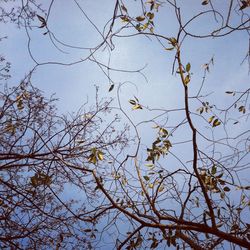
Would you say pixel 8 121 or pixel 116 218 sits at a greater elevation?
pixel 8 121

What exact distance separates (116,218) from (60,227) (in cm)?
217

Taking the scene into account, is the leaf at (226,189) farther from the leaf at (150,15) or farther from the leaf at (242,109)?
the leaf at (150,15)

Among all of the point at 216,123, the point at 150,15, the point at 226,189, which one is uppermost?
the point at 150,15

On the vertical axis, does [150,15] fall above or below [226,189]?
above

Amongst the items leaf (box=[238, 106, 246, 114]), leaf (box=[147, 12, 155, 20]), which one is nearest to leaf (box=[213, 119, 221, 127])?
leaf (box=[238, 106, 246, 114])

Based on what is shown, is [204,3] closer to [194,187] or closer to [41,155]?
[194,187]

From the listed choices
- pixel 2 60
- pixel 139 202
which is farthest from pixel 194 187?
pixel 2 60

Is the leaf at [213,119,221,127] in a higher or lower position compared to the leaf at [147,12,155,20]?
lower

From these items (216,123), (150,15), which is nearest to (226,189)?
(216,123)

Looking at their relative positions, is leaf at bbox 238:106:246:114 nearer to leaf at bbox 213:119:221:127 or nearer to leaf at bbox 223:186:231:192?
leaf at bbox 213:119:221:127

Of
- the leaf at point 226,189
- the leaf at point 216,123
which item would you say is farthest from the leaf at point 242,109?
the leaf at point 226,189

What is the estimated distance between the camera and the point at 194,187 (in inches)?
115

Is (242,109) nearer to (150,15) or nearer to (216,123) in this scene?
(216,123)

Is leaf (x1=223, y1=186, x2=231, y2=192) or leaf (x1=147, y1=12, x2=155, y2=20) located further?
leaf (x1=223, y1=186, x2=231, y2=192)
